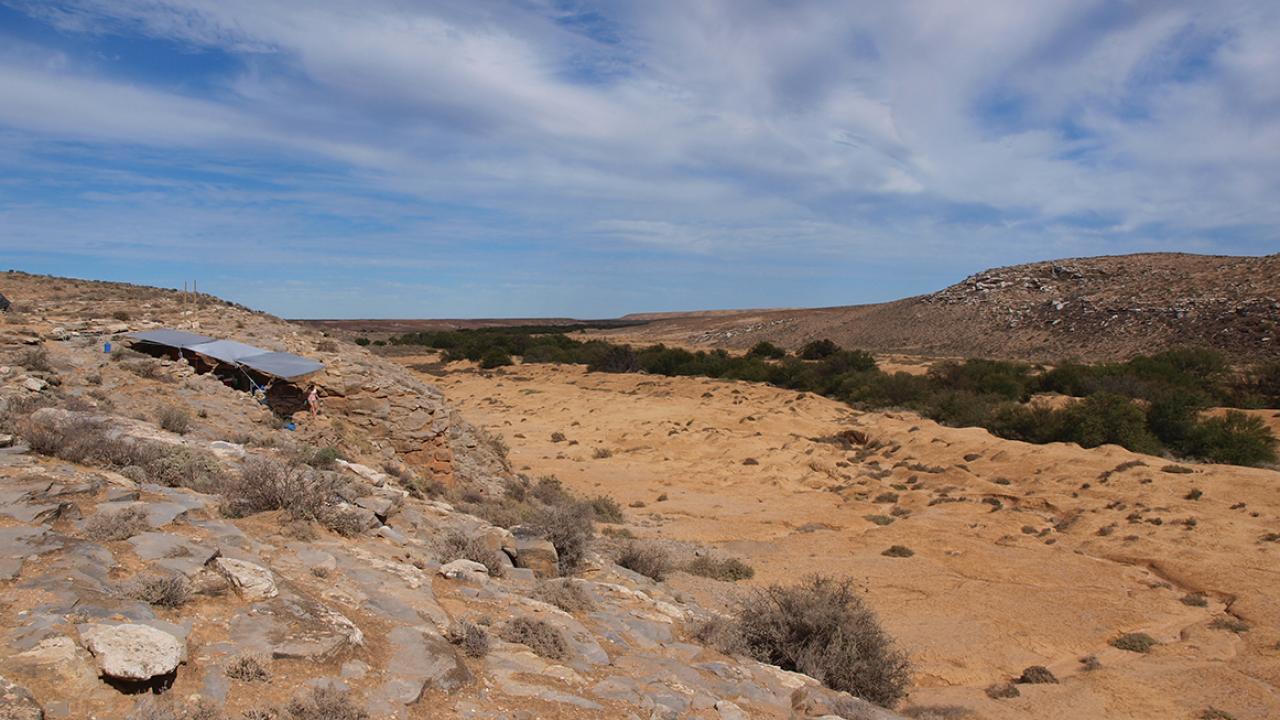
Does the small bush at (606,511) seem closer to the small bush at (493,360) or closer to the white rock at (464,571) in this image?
the white rock at (464,571)

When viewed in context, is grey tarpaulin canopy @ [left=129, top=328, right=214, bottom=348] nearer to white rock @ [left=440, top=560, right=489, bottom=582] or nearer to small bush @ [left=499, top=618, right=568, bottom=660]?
white rock @ [left=440, top=560, right=489, bottom=582]

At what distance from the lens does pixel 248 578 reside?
4469 mm

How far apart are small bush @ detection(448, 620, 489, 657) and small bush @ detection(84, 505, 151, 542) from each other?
2245 millimetres

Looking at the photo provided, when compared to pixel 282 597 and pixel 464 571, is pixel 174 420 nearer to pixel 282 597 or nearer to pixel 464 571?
pixel 464 571

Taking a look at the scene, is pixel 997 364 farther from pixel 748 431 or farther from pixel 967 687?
pixel 967 687

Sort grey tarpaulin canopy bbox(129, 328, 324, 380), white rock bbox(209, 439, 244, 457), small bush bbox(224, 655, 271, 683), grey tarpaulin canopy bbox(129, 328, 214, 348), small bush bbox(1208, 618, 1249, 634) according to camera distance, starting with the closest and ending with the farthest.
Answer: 1. small bush bbox(224, 655, 271, 683)
2. white rock bbox(209, 439, 244, 457)
3. small bush bbox(1208, 618, 1249, 634)
4. grey tarpaulin canopy bbox(129, 328, 324, 380)
5. grey tarpaulin canopy bbox(129, 328, 214, 348)

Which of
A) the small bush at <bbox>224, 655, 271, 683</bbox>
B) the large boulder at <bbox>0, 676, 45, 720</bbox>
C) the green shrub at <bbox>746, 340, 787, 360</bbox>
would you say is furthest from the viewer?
the green shrub at <bbox>746, 340, 787, 360</bbox>

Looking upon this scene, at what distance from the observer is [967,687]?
7.24m

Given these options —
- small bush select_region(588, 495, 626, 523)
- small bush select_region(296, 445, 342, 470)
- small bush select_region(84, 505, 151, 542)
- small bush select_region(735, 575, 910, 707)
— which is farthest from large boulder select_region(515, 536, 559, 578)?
small bush select_region(588, 495, 626, 523)

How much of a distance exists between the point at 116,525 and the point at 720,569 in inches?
295

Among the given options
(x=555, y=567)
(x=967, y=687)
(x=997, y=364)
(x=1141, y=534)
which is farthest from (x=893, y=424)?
(x=555, y=567)

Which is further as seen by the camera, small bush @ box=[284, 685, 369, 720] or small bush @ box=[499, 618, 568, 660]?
small bush @ box=[499, 618, 568, 660]

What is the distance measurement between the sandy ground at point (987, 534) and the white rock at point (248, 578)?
5.82 m

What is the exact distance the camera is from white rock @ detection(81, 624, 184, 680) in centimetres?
328
